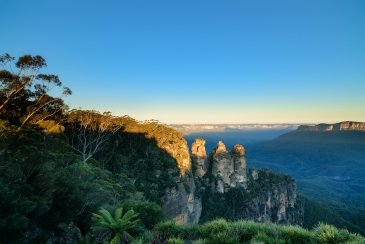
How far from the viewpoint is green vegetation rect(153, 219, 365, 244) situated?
1269cm

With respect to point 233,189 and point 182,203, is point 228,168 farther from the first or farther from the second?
point 182,203

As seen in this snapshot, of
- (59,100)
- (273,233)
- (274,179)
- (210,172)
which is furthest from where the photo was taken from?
(274,179)

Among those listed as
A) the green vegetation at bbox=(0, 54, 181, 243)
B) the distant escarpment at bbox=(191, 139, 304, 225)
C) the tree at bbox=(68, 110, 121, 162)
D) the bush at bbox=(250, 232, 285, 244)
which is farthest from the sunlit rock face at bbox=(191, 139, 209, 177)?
the bush at bbox=(250, 232, 285, 244)

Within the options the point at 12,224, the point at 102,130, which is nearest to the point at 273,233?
the point at 12,224

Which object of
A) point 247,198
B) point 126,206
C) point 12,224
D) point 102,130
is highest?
point 102,130

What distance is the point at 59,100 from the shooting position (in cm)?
4494

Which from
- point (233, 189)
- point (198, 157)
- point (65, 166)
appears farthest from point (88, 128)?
point (233, 189)

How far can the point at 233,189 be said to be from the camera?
11581 centimetres

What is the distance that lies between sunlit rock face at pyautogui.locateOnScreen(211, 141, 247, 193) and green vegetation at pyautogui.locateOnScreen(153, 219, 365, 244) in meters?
96.1

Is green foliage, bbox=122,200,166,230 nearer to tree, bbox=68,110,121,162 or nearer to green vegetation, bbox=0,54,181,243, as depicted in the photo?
green vegetation, bbox=0,54,181,243

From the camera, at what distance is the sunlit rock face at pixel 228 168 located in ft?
366

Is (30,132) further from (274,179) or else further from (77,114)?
(274,179)

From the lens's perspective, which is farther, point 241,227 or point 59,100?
point 59,100

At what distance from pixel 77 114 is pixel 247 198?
7607 cm
